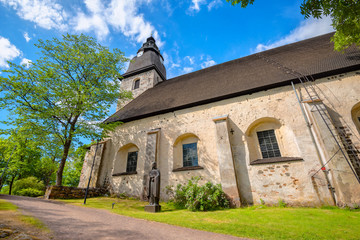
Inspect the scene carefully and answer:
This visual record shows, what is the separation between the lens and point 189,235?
135 inches

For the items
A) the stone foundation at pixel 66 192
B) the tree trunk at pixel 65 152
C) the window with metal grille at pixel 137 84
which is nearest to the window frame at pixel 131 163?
the stone foundation at pixel 66 192

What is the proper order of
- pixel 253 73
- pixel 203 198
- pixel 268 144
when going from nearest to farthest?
pixel 203 198 < pixel 268 144 < pixel 253 73

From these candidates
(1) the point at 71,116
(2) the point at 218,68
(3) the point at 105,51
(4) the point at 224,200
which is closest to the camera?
(4) the point at 224,200

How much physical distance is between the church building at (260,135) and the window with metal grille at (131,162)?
0.07m

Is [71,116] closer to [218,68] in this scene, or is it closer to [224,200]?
[224,200]

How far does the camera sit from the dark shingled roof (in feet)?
27.0

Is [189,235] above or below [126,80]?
below

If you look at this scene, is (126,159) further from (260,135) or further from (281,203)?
(281,203)

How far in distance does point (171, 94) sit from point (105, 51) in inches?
227

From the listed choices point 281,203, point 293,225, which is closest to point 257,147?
point 281,203

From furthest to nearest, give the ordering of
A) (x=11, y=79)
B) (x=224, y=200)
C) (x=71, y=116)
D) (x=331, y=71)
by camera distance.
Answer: (x=71, y=116) → (x=11, y=79) → (x=331, y=71) → (x=224, y=200)

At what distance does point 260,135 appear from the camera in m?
8.38

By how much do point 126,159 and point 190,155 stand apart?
16.0 feet

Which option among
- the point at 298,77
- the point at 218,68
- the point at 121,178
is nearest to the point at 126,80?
the point at 218,68
